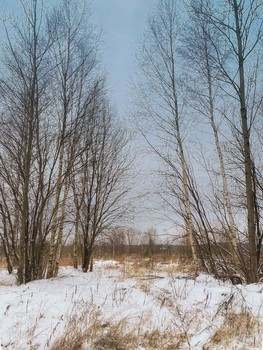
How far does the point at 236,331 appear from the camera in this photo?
11.7ft

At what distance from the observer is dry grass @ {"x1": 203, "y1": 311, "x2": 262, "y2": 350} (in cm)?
335

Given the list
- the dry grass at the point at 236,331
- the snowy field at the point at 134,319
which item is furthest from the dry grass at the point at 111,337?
the dry grass at the point at 236,331

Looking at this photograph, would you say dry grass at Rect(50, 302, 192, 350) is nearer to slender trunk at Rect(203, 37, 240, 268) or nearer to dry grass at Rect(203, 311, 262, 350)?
dry grass at Rect(203, 311, 262, 350)

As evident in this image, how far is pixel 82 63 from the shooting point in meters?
8.75

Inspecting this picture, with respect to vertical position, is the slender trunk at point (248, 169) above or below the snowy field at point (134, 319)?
above

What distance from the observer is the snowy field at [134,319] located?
3.45 meters

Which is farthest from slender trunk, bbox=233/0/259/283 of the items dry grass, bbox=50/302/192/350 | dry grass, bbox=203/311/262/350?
dry grass, bbox=50/302/192/350

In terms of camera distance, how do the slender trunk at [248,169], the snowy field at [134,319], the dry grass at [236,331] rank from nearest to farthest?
the dry grass at [236,331] < the snowy field at [134,319] < the slender trunk at [248,169]

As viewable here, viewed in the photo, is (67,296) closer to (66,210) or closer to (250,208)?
(250,208)

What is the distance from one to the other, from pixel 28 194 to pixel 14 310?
11.7ft

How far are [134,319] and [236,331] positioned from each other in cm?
122

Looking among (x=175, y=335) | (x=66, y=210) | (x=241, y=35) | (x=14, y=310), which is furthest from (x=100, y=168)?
(x=175, y=335)

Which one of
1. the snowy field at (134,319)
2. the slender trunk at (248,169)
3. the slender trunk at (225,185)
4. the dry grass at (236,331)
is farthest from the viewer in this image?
the slender trunk at (225,185)

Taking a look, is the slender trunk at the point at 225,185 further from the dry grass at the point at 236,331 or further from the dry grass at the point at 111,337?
the dry grass at the point at 111,337
